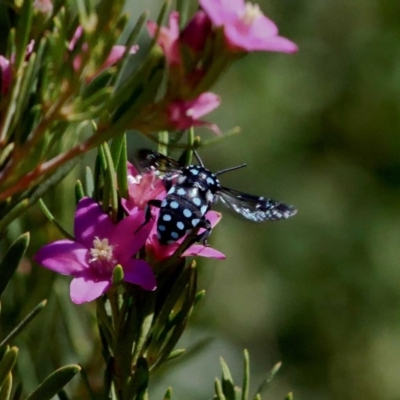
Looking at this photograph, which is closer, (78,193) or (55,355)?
(78,193)

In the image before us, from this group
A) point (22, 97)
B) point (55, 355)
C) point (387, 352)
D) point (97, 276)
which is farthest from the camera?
point (387, 352)

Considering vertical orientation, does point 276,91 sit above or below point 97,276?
below

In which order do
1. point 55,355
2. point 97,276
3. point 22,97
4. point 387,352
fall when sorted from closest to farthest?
1. point 22,97
2. point 97,276
3. point 55,355
4. point 387,352

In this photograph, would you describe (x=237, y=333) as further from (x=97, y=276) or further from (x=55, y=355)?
(x=97, y=276)

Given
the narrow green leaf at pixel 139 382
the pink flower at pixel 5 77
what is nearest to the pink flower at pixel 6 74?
the pink flower at pixel 5 77

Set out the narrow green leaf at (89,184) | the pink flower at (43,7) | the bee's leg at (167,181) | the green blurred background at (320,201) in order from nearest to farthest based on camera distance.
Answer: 1. the pink flower at (43,7)
2. the narrow green leaf at (89,184)
3. the bee's leg at (167,181)
4. the green blurred background at (320,201)

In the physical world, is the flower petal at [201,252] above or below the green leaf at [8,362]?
below

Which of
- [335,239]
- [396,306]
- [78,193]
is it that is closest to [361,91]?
[335,239]

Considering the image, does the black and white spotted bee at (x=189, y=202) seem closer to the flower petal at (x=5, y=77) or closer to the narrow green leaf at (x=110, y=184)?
the narrow green leaf at (x=110, y=184)
